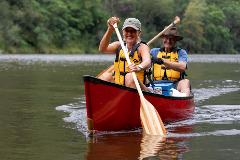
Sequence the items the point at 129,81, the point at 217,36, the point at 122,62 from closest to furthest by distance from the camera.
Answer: the point at 129,81 → the point at 122,62 → the point at 217,36

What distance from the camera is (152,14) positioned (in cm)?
10019

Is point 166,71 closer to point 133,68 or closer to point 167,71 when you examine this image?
point 167,71

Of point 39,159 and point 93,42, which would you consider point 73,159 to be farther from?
point 93,42

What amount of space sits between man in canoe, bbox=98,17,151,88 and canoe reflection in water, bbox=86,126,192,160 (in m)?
0.98

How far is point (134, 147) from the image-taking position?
745 centimetres

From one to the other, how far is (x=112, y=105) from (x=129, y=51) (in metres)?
1.11

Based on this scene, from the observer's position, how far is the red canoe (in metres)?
8.10

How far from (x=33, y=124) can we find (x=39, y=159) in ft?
8.59

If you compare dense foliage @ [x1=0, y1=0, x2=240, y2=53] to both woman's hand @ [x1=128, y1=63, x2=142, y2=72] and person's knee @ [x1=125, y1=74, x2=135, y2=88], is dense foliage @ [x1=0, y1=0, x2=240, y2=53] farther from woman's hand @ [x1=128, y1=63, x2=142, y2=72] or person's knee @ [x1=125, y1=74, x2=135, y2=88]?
woman's hand @ [x1=128, y1=63, x2=142, y2=72]

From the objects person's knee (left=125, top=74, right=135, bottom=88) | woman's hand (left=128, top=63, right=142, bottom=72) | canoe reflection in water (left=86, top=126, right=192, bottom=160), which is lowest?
canoe reflection in water (left=86, top=126, right=192, bottom=160)

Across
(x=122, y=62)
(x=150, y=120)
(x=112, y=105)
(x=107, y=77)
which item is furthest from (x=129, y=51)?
(x=150, y=120)

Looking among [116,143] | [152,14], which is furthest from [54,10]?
[116,143]

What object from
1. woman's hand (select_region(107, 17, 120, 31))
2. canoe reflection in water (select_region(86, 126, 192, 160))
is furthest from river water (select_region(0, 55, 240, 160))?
woman's hand (select_region(107, 17, 120, 31))

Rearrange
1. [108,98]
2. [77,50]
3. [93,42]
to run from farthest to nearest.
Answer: [93,42] → [77,50] → [108,98]
